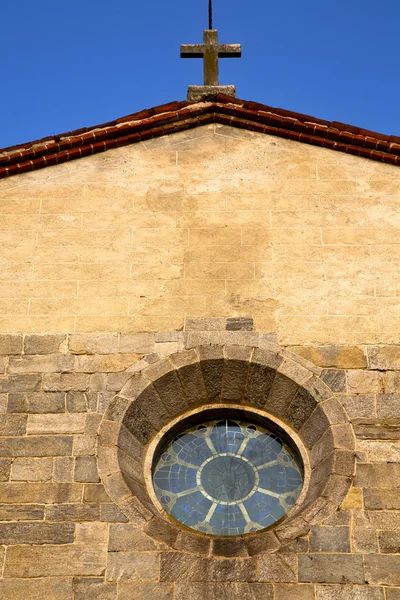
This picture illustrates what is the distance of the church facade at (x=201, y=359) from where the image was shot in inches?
315

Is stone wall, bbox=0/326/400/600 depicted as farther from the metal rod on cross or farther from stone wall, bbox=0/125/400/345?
the metal rod on cross

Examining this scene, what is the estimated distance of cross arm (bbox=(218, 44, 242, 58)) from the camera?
40.3 feet

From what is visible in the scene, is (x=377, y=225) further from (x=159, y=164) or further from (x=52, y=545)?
(x=52, y=545)

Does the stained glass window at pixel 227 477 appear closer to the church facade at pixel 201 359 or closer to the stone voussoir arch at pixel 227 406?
the church facade at pixel 201 359

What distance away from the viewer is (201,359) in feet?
30.6

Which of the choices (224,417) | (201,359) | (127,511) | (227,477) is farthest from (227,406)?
(127,511)

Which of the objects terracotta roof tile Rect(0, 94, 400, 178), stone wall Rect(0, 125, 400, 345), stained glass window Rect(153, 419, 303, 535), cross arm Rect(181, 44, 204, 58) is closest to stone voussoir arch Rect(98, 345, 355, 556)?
stained glass window Rect(153, 419, 303, 535)

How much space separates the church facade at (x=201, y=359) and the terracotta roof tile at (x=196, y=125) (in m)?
0.03

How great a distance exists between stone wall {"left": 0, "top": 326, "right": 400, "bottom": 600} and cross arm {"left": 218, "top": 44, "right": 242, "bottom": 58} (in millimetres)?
4397

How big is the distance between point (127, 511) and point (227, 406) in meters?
1.81

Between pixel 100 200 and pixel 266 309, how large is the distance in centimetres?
234

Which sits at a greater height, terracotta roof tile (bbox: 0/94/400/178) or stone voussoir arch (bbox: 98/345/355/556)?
terracotta roof tile (bbox: 0/94/400/178)

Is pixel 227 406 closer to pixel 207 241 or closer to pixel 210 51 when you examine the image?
pixel 207 241

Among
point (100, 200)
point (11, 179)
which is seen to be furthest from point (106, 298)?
point (11, 179)
